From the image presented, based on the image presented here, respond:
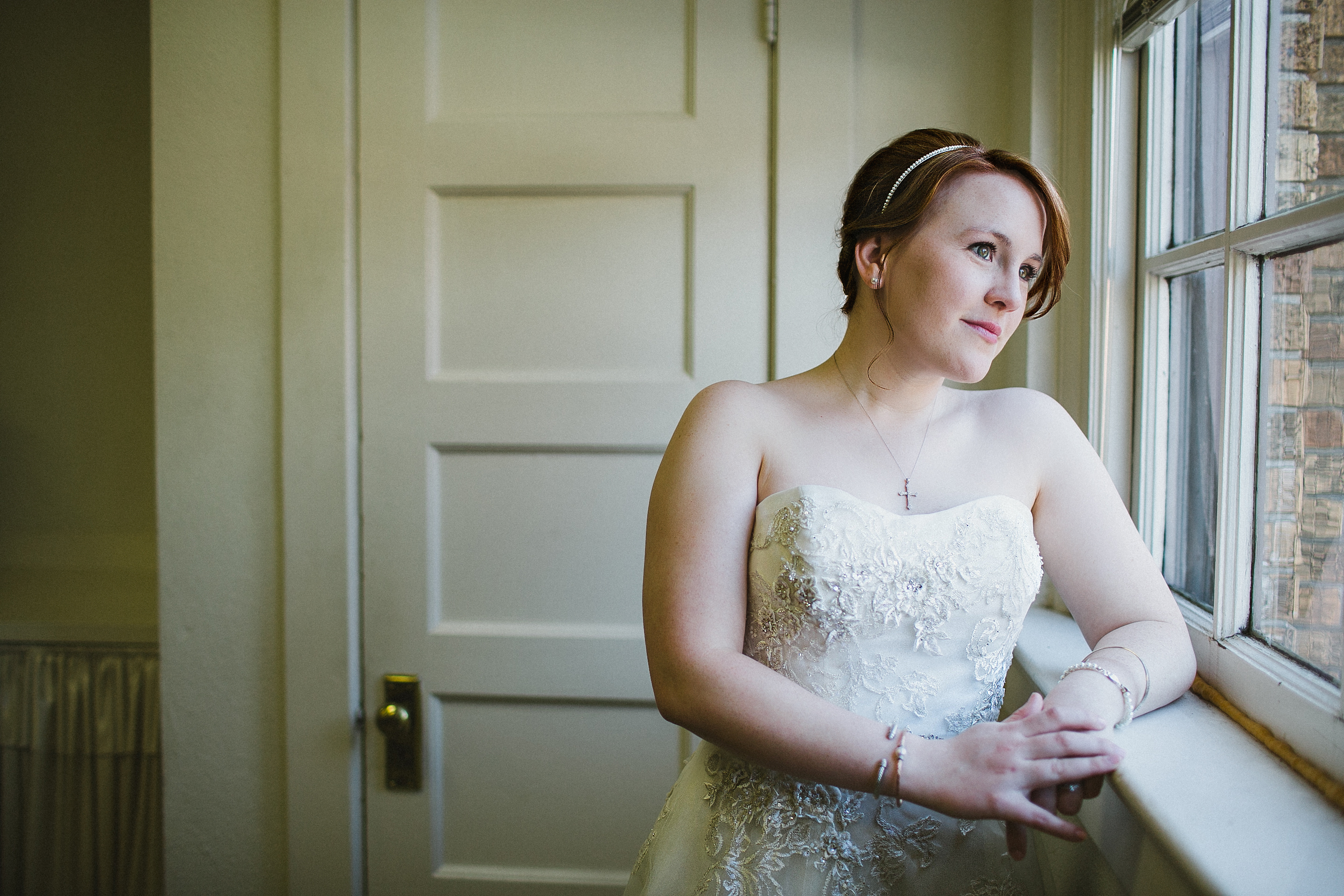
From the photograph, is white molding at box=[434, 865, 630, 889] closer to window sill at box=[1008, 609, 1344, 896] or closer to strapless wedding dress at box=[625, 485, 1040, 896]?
strapless wedding dress at box=[625, 485, 1040, 896]

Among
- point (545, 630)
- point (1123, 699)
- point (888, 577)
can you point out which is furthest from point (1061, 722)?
point (545, 630)

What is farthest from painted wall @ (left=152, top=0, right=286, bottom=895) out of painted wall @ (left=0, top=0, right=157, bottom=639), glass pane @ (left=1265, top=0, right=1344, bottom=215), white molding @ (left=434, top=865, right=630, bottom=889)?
glass pane @ (left=1265, top=0, right=1344, bottom=215)

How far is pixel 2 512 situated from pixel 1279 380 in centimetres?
294

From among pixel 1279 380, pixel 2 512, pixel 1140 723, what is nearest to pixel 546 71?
pixel 1279 380

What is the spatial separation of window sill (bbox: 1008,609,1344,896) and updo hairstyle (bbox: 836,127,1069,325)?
0.54m

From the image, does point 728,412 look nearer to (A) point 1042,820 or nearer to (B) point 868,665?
(B) point 868,665

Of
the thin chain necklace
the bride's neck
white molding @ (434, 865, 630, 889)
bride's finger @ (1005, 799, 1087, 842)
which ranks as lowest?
white molding @ (434, 865, 630, 889)

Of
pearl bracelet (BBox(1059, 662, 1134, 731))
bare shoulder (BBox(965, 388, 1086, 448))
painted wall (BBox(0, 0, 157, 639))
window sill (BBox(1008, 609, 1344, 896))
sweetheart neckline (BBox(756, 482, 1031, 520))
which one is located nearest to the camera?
window sill (BBox(1008, 609, 1344, 896))

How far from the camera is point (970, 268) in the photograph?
0.99m

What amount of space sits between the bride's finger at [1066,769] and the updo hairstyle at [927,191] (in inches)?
22.2

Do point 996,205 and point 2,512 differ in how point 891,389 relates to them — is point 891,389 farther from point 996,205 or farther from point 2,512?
point 2,512

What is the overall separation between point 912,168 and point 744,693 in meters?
0.68

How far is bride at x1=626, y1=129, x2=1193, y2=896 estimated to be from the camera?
0.93 m

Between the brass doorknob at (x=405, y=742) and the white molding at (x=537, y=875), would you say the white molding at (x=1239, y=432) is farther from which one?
the brass doorknob at (x=405, y=742)
